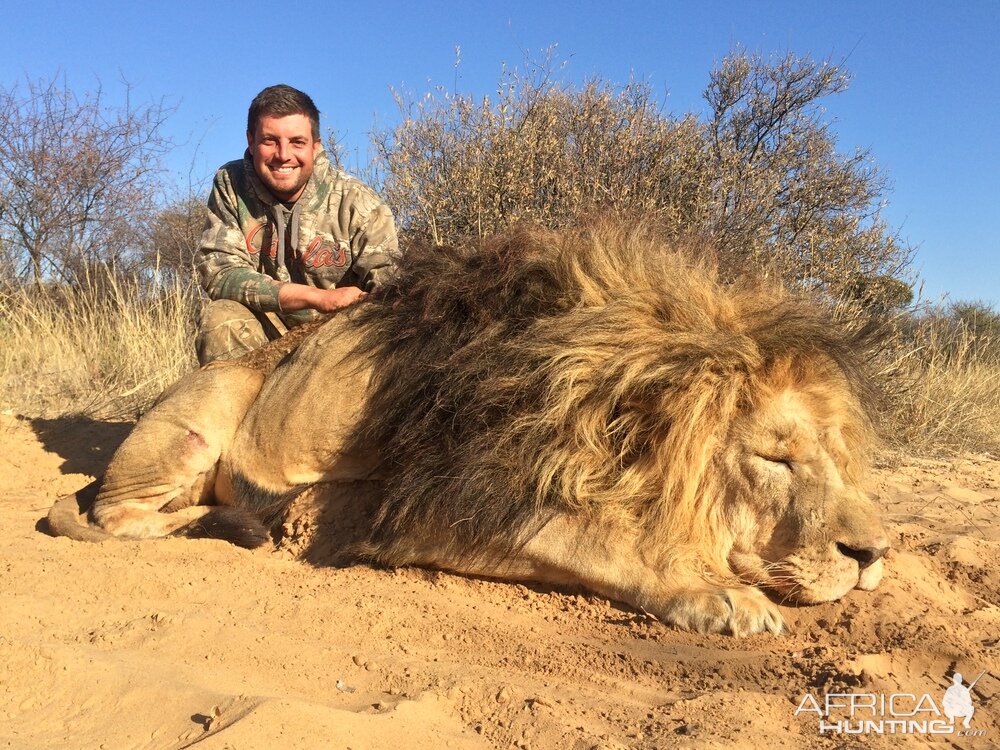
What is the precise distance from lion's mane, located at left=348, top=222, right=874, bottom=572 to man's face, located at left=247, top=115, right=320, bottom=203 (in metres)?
1.94

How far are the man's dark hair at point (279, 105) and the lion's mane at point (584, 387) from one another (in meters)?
2.09

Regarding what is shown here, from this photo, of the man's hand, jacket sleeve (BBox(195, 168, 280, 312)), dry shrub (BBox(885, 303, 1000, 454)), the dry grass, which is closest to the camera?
the man's hand

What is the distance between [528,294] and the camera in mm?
3303

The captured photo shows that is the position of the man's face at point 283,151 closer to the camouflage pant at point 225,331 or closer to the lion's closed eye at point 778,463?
the camouflage pant at point 225,331

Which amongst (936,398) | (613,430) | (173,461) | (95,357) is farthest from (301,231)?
(936,398)

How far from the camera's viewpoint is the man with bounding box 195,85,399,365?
482cm

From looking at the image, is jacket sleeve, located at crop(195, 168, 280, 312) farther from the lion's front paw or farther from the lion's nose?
the lion's nose

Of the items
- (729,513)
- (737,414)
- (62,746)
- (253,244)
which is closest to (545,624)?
(729,513)

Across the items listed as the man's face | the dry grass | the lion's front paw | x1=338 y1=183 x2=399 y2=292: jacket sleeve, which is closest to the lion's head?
the lion's front paw

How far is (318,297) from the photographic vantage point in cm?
429

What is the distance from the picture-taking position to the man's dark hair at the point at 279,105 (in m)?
4.85

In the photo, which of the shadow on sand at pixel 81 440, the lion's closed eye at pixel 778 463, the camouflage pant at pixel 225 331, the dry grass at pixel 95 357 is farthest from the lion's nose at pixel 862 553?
the dry grass at pixel 95 357

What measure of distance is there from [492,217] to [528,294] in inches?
140

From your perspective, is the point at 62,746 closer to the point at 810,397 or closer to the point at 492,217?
the point at 810,397
